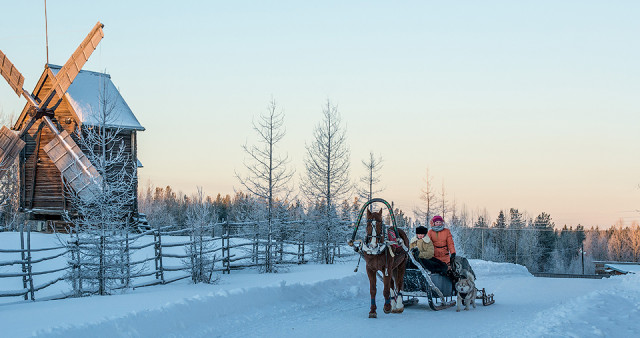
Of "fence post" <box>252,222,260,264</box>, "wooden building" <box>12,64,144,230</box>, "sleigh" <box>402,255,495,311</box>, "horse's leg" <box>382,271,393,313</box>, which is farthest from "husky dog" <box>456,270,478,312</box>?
"wooden building" <box>12,64,144,230</box>

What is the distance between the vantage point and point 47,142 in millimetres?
33688

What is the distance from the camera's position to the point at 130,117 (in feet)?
113

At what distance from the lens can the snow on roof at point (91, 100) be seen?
107ft

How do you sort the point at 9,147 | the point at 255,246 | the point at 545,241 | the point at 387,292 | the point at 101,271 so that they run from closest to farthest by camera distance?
the point at 387,292, the point at 101,271, the point at 255,246, the point at 9,147, the point at 545,241

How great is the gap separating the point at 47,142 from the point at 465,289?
26.3 metres

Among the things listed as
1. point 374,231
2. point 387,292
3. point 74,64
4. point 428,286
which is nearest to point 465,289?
point 428,286

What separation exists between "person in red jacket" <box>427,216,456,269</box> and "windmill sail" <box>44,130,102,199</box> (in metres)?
21.0

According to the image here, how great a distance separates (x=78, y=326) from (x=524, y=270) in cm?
2697

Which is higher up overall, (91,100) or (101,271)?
(91,100)

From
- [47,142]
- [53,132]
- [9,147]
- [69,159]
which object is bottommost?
[69,159]

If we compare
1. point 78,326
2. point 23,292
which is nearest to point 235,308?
point 78,326

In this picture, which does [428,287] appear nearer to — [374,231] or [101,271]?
[374,231]

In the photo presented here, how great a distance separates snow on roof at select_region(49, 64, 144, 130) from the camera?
107ft

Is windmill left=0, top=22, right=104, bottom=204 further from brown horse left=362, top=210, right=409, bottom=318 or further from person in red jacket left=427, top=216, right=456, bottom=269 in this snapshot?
brown horse left=362, top=210, right=409, bottom=318
